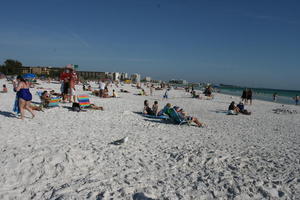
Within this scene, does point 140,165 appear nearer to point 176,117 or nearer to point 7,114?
point 176,117

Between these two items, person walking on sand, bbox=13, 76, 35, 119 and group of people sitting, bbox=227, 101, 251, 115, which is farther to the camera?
group of people sitting, bbox=227, 101, 251, 115

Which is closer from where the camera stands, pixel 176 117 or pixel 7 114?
pixel 7 114

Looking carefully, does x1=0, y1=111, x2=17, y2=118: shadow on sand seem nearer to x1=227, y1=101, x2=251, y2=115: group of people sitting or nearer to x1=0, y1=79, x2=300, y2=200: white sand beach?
x1=0, y1=79, x2=300, y2=200: white sand beach

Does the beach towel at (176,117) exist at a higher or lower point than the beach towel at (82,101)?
lower

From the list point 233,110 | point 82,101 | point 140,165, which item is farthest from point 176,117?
point 233,110

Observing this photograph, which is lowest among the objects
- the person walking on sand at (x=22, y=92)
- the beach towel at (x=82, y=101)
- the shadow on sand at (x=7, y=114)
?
the shadow on sand at (x=7, y=114)

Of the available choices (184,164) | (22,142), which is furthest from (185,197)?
(22,142)

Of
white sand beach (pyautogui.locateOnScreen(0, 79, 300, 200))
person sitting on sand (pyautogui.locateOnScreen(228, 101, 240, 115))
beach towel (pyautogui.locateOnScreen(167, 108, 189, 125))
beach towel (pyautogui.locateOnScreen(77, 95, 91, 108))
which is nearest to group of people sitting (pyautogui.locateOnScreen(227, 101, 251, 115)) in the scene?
person sitting on sand (pyautogui.locateOnScreen(228, 101, 240, 115))

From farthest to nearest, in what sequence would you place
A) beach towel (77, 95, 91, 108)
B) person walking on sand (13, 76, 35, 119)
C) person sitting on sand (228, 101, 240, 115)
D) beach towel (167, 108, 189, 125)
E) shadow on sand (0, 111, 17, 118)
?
person sitting on sand (228, 101, 240, 115)
beach towel (77, 95, 91, 108)
beach towel (167, 108, 189, 125)
shadow on sand (0, 111, 17, 118)
person walking on sand (13, 76, 35, 119)

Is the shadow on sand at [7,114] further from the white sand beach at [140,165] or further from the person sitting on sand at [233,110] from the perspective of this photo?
the person sitting on sand at [233,110]

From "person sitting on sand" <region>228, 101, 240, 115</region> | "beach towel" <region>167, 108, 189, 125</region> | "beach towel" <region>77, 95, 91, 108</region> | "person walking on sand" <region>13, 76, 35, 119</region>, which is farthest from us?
"person sitting on sand" <region>228, 101, 240, 115</region>

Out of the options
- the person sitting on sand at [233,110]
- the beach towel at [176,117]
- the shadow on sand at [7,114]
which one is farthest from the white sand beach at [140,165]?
the person sitting on sand at [233,110]

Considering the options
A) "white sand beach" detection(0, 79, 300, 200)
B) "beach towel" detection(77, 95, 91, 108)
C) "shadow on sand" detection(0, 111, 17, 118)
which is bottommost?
"white sand beach" detection(0, 79, 300, 200)

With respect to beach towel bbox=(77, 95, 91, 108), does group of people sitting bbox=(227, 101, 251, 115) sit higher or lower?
lower
